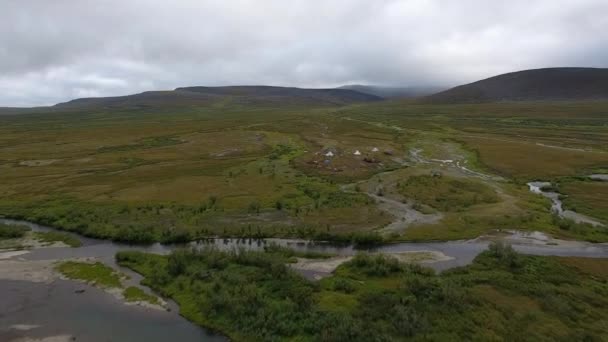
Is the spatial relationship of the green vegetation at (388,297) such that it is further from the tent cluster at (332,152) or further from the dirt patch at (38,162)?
the dirt patch at (38,162)

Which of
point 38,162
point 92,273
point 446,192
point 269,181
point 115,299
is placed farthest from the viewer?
point 38,162

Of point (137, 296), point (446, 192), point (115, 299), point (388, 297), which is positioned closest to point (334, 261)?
point (388, 297)

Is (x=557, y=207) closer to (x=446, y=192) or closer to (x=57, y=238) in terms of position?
(x=446, y=192)

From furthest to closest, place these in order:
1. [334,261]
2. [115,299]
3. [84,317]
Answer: [334,261]
[115,299]
[84,317]

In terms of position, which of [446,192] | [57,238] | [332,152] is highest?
[332,152]

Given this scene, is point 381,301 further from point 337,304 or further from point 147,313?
point 147,313

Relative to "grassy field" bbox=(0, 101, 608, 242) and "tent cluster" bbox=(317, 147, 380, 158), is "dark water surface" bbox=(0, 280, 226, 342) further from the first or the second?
"tent cluster" bbox=(317, 147, 380, 158)

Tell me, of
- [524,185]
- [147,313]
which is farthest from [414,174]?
[147,313]
